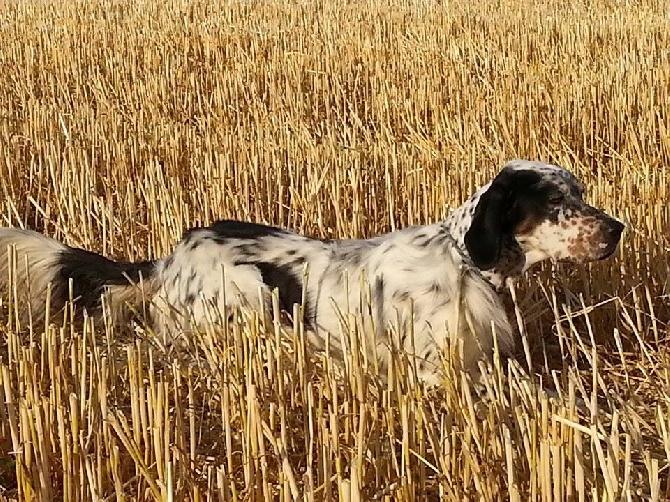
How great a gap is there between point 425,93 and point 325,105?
3.02 ft

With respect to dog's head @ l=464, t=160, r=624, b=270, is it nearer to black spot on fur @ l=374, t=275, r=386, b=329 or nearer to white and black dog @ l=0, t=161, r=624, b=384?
white and black dog @ l=0, t=161, r=624, b=384

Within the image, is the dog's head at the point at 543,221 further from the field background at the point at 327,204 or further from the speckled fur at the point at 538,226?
the field background at the point at 327,204

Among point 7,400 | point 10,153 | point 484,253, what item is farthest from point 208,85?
point 7,400

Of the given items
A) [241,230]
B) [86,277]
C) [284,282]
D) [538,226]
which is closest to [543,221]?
[538,226]

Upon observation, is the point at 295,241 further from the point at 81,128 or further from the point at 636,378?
the point at 81,128

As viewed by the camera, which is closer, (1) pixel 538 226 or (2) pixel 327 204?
(1) pixel 538 226

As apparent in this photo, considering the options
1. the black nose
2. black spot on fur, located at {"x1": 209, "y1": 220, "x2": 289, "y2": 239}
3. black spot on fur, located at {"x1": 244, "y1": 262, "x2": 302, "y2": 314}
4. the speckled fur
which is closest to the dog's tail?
black spot on fur, located at {"x1": 209, "y1": 220, "x2": 289, "y2": 239}

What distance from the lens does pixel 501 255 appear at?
3762 mm

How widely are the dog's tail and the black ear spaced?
4.72 feet

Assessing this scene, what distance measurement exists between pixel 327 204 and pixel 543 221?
199cm

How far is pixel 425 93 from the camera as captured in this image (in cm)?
806

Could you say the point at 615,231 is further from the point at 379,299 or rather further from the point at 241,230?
the point at 241,230

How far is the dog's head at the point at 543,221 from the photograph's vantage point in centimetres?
372

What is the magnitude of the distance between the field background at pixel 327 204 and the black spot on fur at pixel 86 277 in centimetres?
28
